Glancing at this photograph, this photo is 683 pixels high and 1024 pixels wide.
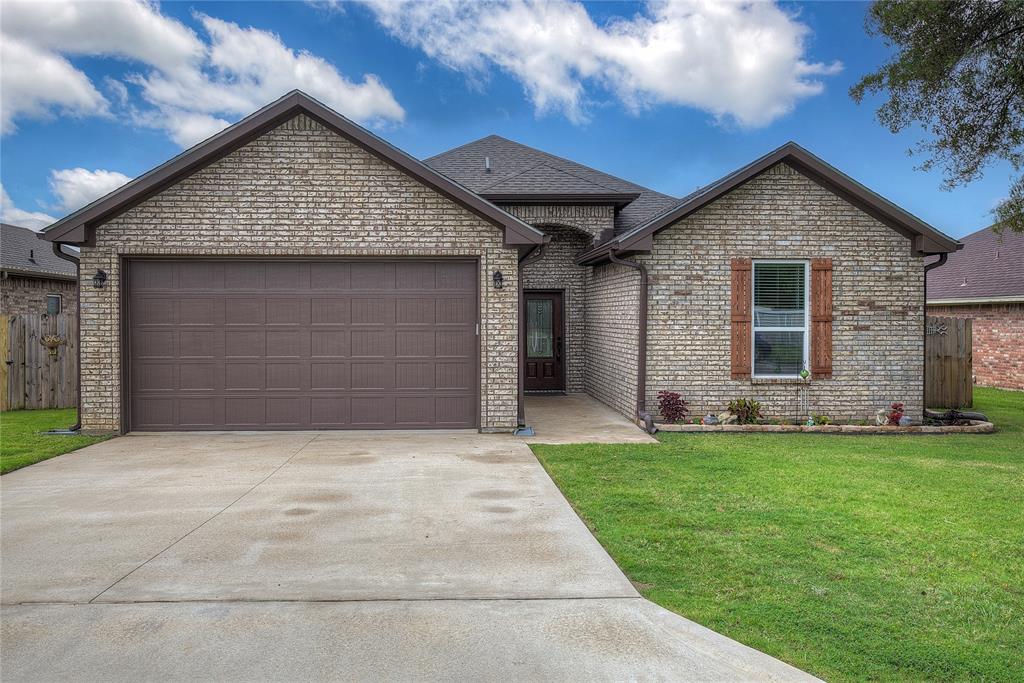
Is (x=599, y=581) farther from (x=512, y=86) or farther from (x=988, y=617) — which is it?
(x=512, y=86)

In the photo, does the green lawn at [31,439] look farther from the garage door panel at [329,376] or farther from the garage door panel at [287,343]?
the garage door panel at [329,376]

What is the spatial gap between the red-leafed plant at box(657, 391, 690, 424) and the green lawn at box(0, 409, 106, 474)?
835 centimetres

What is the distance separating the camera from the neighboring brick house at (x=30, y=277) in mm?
19625

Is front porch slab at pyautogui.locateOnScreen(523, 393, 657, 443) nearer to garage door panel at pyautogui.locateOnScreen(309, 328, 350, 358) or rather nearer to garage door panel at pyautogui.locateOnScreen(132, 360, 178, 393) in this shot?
garage door panel at pyautogui.locateOnScreen(309, 328, 350, 358)

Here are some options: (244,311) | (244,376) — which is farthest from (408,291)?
(244,376)

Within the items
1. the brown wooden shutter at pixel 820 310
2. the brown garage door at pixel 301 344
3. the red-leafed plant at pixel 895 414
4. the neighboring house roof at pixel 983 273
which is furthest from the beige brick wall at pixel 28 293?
the neighboring house roof at pixel 983 273

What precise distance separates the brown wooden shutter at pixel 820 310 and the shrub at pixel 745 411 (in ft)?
4.10

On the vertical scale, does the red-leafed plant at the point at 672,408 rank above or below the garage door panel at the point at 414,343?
below

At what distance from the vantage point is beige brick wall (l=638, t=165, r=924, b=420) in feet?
37.0

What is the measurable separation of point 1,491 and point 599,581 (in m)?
6.26

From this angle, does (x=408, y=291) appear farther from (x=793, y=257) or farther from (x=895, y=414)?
(x=895, y=414)

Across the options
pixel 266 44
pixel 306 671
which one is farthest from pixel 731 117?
pixel 306 671

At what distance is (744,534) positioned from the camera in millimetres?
5621

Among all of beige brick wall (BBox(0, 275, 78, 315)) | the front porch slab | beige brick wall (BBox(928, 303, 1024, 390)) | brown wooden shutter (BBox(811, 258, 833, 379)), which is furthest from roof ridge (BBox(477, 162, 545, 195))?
beige brick wall (BBox(0, 275, 78, 315))
